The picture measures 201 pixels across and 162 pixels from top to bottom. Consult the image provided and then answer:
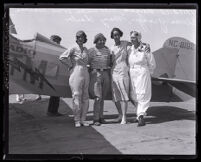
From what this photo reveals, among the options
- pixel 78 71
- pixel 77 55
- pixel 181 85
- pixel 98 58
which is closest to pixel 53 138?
pixel 78 71

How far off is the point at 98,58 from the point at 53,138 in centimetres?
190

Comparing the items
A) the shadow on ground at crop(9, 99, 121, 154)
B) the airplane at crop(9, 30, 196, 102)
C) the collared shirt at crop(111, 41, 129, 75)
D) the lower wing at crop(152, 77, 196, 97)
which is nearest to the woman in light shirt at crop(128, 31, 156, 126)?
the collared shirt at crop(111, 41, 129, 75)

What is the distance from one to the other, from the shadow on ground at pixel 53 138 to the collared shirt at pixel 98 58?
131cm

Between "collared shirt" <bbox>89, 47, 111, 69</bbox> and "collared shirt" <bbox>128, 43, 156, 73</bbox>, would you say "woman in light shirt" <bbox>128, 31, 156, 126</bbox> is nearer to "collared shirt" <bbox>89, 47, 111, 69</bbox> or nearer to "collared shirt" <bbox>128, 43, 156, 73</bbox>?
"collared shirt" <bbox>128, 43, 156, 73</bbox>

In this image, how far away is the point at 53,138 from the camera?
531 cm

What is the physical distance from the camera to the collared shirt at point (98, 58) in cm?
620

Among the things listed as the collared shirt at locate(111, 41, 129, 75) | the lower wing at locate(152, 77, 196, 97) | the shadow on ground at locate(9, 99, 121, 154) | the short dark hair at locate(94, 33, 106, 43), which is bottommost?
the shadow on ground at locate(9, 99, 121, 154)

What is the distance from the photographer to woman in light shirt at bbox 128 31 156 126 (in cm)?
618

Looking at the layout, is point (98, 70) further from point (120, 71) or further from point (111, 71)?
point (120, 71)

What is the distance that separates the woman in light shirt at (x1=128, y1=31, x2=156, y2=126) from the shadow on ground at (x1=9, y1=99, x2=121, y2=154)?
112cm

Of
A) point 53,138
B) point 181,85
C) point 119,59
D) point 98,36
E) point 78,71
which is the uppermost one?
point 98,36

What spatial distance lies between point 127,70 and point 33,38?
7.38ft

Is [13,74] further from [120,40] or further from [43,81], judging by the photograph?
[120,40]

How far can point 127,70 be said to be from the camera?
6.39 metres
